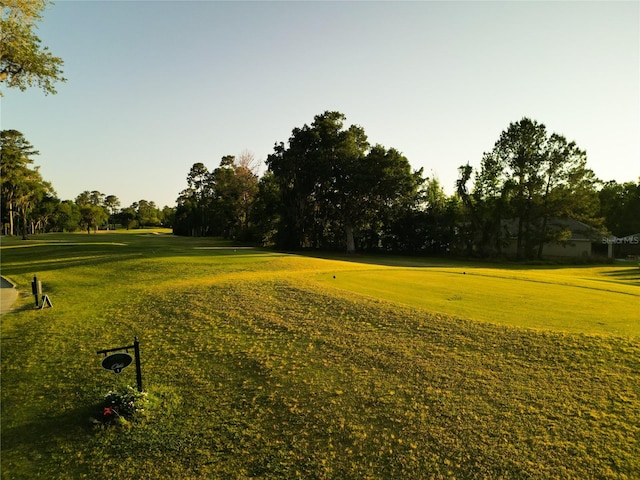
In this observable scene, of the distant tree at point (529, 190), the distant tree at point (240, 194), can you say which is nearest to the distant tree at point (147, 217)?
the distant tree at point (240, 194)

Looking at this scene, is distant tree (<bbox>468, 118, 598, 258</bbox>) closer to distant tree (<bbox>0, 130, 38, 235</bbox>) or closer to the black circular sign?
the black circular sign

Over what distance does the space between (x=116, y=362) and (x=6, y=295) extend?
45.9ft

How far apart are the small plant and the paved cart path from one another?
10.1 meters

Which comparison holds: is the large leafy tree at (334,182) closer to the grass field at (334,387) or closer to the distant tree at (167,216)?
the grass field at (334,387)

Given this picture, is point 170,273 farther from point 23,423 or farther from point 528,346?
point 528,346

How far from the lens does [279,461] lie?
5742 millimetres

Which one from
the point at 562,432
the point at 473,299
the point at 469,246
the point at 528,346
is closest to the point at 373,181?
the point at 469,246

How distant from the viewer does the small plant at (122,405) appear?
6855mm

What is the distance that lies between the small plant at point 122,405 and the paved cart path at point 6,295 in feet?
33.2

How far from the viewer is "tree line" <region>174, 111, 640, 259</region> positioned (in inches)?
1725

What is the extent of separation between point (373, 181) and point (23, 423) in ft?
133

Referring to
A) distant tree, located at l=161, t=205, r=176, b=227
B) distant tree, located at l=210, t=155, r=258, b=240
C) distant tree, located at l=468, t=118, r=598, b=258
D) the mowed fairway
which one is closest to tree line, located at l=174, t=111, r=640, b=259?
distant tree, located at l=468, t=118, r=598, b=258

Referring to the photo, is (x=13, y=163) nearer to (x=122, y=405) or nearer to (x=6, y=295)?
(x=6, y=295)

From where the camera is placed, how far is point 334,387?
7.79m
